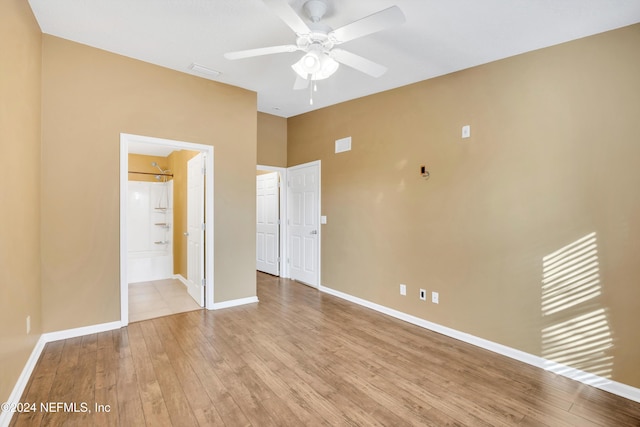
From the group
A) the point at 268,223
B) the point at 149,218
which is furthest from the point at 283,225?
the point at 149,218

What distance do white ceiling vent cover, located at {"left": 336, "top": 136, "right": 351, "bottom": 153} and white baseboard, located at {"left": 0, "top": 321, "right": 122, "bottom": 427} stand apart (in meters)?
3.52

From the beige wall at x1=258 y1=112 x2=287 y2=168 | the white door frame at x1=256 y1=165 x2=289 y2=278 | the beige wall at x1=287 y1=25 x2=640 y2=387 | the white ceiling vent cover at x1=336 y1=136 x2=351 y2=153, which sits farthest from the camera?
the white door frame at x1=256 y1=165 x2=289 y2=278

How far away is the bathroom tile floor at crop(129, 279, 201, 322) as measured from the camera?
3785mm

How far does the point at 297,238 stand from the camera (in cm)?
543

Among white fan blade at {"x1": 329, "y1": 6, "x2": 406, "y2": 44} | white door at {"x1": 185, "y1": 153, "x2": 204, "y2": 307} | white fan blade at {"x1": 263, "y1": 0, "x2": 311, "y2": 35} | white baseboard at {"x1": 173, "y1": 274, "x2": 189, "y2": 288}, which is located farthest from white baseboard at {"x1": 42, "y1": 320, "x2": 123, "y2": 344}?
white fan blade at {"x1": 329, "y1": 6, "x2": 406, "y2": 44}

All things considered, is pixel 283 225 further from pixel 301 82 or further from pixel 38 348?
pixel 38 348

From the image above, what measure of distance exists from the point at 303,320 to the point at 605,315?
109 inches

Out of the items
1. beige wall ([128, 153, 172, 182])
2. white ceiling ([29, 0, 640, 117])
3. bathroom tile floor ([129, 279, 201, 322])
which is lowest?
bathroom tile floor ([129, 279, 201, 322])

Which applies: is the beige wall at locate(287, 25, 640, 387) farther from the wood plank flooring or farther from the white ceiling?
the wood plank flooring

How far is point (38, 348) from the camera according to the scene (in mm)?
2686

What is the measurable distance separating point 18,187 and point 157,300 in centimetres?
251

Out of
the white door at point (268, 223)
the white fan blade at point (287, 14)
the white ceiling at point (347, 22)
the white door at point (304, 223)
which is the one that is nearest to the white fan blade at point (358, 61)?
the white fan blade at point (287, 14)

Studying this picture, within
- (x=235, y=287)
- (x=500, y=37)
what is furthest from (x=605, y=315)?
(x=235, y=287)

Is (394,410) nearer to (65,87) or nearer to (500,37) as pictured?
(500,37)
